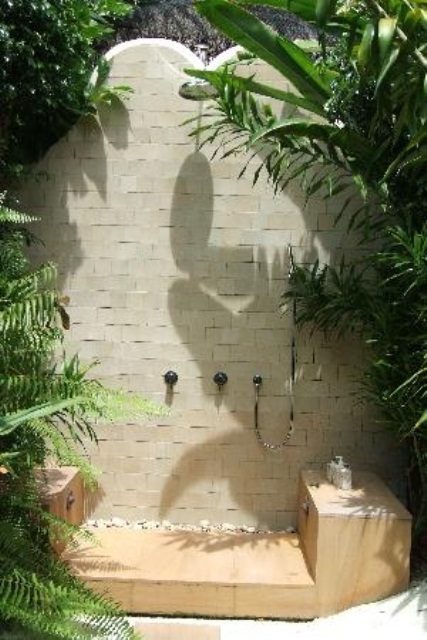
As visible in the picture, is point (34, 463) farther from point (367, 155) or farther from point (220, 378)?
point (367, 155)

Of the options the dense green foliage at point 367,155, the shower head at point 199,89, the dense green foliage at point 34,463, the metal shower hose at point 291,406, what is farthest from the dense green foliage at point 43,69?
the metal shower hose at point 291,406

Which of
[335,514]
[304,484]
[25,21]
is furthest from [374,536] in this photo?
[25,21]

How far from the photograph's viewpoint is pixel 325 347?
3.69 m

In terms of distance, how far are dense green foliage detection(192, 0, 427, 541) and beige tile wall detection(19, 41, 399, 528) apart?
0.81 feet

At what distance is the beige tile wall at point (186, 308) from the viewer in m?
3.69

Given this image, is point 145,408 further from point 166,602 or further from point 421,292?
point 421,292

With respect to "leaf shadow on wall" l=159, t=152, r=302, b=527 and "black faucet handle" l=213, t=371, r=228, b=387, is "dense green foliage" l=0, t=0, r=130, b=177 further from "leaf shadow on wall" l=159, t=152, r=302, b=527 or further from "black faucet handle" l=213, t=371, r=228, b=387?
"black faucet handle" l=213, t=371, r=228, b=387

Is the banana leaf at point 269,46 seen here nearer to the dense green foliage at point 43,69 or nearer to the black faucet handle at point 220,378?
the dense green foliage at point 43,69

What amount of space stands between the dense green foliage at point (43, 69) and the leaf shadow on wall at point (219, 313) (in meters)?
0.73

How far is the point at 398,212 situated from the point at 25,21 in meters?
1.98

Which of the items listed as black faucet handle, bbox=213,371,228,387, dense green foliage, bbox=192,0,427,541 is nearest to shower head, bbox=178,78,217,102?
dense green foliage, bbox=192,0,427,541

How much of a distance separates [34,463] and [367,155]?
199 cm

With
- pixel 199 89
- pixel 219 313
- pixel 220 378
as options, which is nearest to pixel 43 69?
pixel 199 89

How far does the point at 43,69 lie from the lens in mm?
3230
